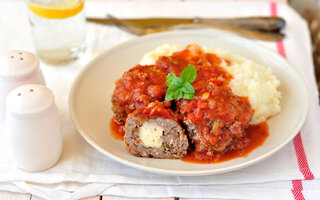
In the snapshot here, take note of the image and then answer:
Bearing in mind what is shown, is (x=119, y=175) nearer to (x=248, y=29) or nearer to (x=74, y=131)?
(x=74, y=131)

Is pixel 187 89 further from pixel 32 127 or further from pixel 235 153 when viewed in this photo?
pixel 32 127

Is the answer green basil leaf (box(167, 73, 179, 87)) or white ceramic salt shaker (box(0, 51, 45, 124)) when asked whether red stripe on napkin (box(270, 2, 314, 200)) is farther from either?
white ceramic salt shaker (box(0, 51, 45, 124))

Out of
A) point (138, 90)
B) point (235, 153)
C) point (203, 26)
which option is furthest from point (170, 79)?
point (203, 26)

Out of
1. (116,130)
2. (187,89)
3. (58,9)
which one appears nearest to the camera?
(187,89)

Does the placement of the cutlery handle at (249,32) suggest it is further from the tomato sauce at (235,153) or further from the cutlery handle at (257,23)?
the tomato sauce at (235,153)

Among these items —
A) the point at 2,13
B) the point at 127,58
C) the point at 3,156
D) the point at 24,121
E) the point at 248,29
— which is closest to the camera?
the point at 24,121

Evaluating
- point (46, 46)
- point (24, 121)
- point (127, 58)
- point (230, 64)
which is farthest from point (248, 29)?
point (24, 121)
